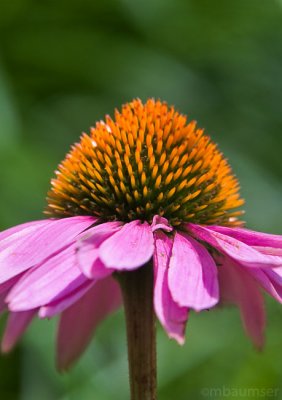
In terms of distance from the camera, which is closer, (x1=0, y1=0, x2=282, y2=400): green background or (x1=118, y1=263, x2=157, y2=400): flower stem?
(x1=118, y1=263, x2=157, y2=400): flower stem

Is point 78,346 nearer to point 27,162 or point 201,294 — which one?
point 201,294

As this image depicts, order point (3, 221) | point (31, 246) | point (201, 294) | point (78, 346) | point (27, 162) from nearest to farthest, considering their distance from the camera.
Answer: point (201, 294) < point (31, 246) < point (78, 346) < point (3, 221) < point (27, 162)

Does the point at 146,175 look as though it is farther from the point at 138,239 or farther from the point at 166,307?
the point at 166,307

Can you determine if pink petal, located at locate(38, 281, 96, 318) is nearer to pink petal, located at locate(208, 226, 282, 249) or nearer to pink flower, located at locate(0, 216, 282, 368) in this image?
pink flower, located at locate(0, 216, 282, 368)

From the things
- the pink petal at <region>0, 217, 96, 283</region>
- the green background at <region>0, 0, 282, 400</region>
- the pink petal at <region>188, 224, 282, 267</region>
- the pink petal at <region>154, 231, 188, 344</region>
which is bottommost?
the pink petal at <region>154, 231, 188, 344</region>

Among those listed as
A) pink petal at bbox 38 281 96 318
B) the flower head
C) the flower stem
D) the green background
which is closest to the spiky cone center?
the flower head

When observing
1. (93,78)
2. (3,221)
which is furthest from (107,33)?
(3,221)
